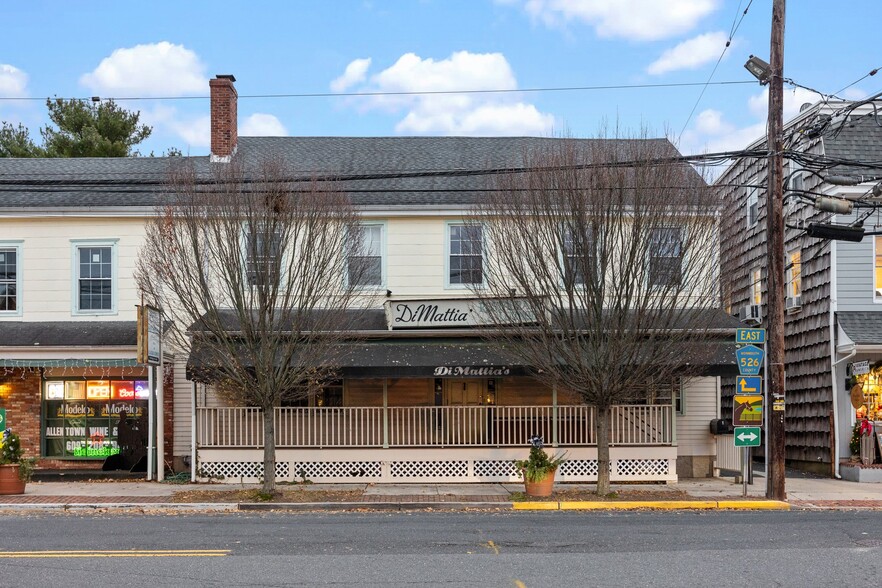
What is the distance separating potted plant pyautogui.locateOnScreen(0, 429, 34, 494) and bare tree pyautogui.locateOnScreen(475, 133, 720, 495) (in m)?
9.03

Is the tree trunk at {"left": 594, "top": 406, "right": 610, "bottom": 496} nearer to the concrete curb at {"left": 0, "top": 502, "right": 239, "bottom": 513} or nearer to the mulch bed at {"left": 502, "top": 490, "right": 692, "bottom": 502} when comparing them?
the mulch bed at {"left": 502, "top": 490, "right": 692, "bottom": 502}

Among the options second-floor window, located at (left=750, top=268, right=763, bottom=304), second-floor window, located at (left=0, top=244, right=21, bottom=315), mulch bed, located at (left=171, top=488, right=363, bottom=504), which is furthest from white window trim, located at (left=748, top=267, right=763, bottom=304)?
second-floor window, located at (left=0, top=244, right=21, bottom=315)

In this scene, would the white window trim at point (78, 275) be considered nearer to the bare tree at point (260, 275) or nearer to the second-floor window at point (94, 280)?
the second-floor window at point (94, 280)

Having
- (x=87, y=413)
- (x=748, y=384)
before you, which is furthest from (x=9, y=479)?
(x=748, y=384)

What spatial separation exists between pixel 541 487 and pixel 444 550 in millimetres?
6084

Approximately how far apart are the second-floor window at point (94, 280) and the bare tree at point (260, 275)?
3517mm

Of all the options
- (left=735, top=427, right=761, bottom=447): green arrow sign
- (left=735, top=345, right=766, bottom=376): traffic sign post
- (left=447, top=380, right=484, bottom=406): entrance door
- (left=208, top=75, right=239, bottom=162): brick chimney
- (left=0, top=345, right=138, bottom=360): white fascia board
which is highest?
(left=208, top=75, right=239, bottom=162): brick chimney

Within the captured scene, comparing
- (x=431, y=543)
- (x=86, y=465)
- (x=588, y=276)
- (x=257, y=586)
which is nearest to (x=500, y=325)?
(x=588, y=276)

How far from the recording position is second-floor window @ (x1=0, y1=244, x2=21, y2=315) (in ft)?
68.0

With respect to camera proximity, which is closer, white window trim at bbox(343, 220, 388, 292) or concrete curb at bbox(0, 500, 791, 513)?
concrete curb at bbox(0, 500, 791, 513)

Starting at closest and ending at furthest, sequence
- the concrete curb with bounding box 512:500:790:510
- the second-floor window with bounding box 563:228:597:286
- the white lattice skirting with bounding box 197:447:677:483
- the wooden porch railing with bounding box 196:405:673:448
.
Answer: the concrete curb with bounding box 512:500:790:510 → the second-floor window with bounding box 563:228:597:286 → the white lattice skirting with bounding box 197:447:677:483 → the wooden porch railing with bounding box 196:405:673:448

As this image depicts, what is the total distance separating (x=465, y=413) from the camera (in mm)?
19688

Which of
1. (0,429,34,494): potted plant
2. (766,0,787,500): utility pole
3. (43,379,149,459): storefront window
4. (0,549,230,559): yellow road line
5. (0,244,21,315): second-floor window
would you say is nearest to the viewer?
(0,549,230,559): yellow road line

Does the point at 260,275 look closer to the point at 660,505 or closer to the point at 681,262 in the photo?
the point at 681,262
